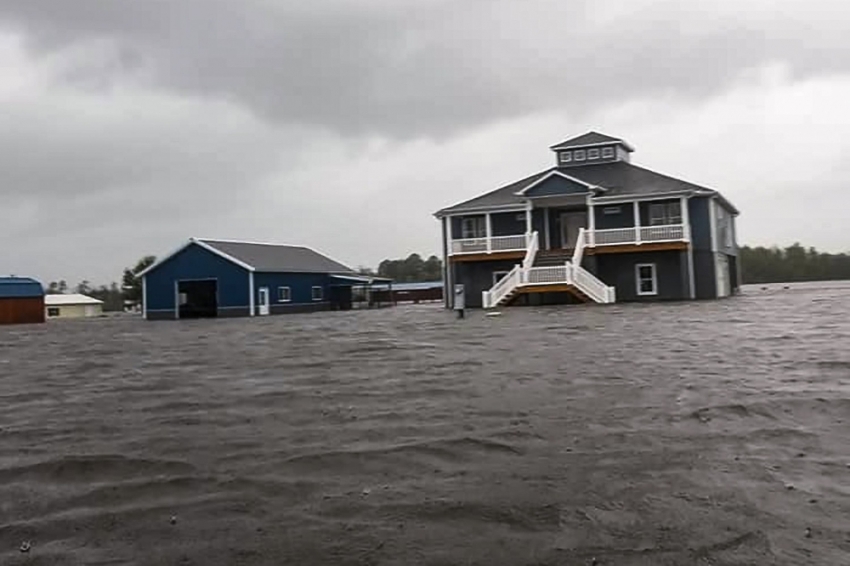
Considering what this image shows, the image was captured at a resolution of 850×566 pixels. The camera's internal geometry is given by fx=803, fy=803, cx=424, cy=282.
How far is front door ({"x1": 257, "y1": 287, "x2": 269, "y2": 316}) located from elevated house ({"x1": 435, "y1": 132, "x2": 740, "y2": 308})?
11.0m

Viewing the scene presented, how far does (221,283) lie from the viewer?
41531 mm

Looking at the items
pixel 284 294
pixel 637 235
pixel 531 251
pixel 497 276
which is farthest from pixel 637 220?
pixel 284 294

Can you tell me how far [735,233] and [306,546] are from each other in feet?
138

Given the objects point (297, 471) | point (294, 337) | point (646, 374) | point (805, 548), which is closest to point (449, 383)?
point (646, 374)

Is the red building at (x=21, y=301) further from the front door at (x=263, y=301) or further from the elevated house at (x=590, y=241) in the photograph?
the elevated house at (x=590, y=241)

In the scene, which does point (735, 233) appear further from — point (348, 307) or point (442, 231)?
point (348, 307)

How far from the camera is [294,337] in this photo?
18125 millimetres

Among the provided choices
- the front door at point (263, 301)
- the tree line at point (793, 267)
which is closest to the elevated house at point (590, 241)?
the front door at point (263, 301)

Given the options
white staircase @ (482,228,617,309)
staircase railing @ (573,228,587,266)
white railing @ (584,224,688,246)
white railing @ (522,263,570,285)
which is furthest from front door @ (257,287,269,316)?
white railing @ (584,224,688,246)

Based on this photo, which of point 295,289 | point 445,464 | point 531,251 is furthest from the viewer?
point 295,289

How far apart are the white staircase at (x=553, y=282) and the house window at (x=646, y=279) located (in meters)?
2.09

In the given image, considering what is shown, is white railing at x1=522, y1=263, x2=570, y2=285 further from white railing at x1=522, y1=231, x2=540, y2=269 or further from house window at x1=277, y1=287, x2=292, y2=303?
house window at x1=277, y1=287, x2=292, y2=303

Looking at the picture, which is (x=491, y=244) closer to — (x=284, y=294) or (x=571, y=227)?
(x=571, y=227)

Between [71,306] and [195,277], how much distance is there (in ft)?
154
